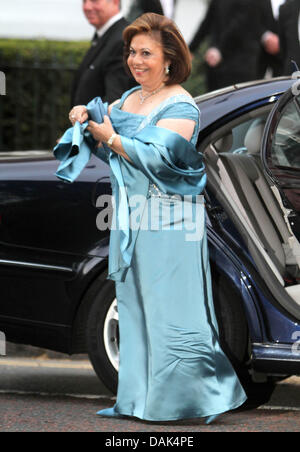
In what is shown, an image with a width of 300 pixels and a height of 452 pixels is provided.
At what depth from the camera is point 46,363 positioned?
6.18m

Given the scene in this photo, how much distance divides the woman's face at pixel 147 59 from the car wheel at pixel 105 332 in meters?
0.98

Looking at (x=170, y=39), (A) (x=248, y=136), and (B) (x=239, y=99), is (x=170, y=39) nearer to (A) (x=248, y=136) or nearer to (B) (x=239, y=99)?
(B) (x=239, y=99)

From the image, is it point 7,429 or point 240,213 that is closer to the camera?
point 7,429

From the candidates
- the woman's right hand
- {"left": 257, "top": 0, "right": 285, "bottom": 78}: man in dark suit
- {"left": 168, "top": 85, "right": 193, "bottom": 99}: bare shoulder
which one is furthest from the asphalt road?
{"left": 257, "top": 0, "right": 285, "bottom": 78}: man in dark suit

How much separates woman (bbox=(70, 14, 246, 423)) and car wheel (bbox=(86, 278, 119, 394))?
0.85ft

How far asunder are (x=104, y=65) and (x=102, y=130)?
256cm

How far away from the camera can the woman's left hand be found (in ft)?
14.6

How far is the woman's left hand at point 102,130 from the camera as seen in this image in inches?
175

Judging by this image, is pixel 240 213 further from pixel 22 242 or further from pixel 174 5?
pixel 174 5

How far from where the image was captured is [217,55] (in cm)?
861

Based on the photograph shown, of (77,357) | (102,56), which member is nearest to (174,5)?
(102,56)

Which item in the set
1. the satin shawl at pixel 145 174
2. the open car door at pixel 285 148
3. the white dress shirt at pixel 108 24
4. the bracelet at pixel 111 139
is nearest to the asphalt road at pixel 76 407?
the satin shawl at pixel 145 174

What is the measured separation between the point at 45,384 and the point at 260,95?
1892mm

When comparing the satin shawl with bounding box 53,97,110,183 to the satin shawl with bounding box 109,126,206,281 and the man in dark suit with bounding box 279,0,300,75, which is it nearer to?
the satin shawl with bounding box 109,126,206,281
